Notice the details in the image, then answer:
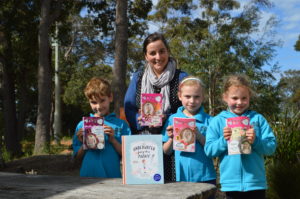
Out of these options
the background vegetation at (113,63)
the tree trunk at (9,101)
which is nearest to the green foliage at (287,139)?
the background vegetation at (113,63)

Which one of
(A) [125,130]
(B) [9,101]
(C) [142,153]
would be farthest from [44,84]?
→ (C) [142,153]

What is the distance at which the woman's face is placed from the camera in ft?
11.1

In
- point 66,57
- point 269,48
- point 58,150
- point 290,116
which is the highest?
point 66,57

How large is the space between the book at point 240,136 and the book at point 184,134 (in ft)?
0.90

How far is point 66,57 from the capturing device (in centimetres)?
2828

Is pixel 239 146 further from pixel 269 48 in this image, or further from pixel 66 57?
pixel 66 57

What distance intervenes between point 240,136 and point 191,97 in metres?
0.53

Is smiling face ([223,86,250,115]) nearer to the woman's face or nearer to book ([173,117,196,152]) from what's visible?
book ([173,117,196,152])

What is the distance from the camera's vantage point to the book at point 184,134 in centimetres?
284

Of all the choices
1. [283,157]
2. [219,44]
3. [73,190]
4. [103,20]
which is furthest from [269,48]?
[73,190]

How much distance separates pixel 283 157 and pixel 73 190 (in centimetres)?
509

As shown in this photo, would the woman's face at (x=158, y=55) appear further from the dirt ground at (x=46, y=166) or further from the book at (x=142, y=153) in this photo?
the dirt ground at (x=46, y=166)

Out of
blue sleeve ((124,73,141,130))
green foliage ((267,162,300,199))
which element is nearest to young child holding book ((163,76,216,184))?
blue sleeve ((124,73,141,130))

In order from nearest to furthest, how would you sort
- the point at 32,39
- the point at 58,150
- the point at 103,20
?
the point at 58,150 < the point at 103,20 < the point at 32,39
